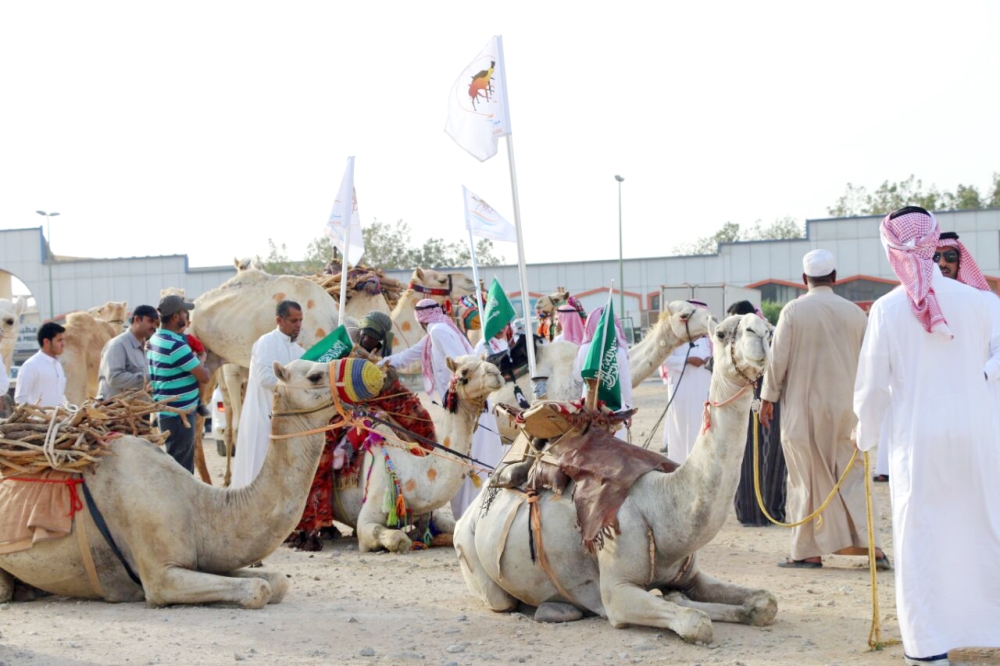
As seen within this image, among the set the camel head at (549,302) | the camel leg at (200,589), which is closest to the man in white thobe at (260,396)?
the camel leg at (200,589)

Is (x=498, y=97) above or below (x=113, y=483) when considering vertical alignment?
above

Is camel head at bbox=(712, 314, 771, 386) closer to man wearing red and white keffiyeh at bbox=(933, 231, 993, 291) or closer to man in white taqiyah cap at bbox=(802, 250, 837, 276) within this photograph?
man wearing red and white keffiyeh at bbox=(933, 231, 993, 291)

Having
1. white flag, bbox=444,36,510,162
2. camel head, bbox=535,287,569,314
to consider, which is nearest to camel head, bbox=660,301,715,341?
white flag, bbox=444,36,510,162

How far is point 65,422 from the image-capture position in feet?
22.8

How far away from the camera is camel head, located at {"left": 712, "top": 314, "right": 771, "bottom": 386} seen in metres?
5.68

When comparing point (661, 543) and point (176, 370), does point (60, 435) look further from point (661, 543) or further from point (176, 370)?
point (661, 543)

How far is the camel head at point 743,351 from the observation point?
568 cm

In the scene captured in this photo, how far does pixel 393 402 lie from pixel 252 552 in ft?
8.56

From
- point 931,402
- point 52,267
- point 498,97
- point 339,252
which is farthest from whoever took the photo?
point 52,267

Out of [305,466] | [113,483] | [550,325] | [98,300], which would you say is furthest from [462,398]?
[98,300]

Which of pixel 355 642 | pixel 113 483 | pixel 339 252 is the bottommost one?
pixel 355 642

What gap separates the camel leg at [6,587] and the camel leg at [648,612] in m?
3.56

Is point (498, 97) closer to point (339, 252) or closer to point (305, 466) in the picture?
point (305, 466)

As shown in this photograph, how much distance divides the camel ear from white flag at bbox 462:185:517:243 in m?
6.92
